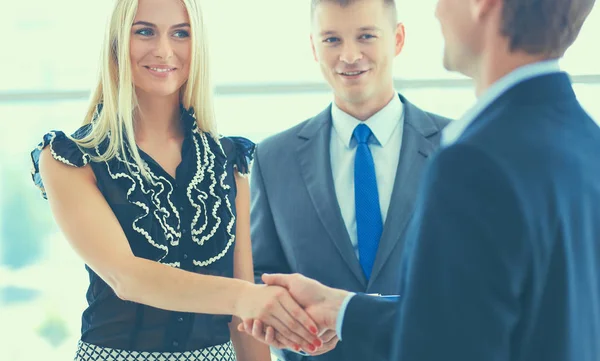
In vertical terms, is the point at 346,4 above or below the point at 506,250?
above

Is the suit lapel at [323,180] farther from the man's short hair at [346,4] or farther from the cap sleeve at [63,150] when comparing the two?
the cap sleeve at [63,150]

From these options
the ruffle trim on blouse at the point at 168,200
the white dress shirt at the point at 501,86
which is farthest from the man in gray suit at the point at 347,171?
the white dress shirt at the point at 501,86

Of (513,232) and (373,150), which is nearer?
(513,232)

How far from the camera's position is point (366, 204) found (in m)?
2.29

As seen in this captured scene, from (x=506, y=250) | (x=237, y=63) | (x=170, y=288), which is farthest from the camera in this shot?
(x=237, y=63)

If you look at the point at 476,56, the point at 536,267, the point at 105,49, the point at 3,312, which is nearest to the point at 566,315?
the point at 536,267

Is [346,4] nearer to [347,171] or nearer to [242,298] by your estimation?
[347,171]

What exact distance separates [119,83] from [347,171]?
2.26 feet

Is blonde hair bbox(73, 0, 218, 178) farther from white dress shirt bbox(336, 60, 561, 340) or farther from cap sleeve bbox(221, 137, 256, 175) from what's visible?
white dress shirt bbox(336, 60, 561, 340)

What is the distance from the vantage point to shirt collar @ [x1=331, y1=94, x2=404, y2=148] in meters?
2.38

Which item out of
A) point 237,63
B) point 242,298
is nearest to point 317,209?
point 242,298

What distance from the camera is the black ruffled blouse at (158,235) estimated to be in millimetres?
2016

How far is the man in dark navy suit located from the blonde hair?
1.05m

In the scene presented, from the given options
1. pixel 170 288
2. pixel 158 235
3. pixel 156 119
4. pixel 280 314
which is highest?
pixel 156 119
